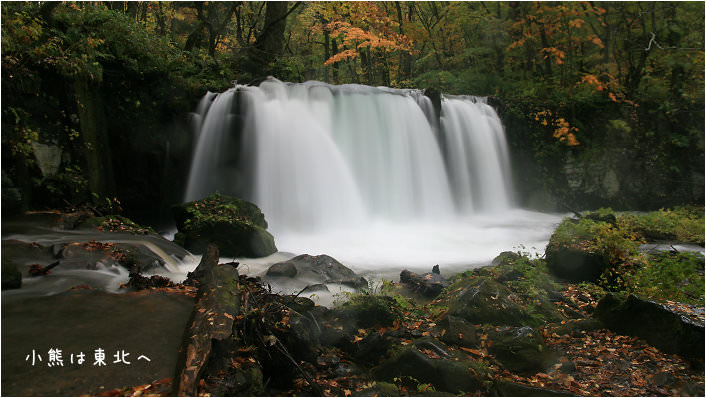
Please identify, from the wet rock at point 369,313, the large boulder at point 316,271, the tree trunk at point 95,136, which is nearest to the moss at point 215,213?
the large boulder at point 316,271

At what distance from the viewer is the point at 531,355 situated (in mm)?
3893

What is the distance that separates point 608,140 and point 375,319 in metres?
13.8

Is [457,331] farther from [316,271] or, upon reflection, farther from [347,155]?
[347,155]

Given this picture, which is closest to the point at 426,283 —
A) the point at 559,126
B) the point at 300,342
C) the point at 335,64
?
the point at 300,342

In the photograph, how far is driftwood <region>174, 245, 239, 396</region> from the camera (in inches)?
99.6

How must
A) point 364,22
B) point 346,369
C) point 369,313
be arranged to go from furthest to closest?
point 364,22
point 369,313
point 346,369

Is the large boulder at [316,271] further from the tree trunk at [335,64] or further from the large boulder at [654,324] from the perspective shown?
the tree trunk at [335,64]

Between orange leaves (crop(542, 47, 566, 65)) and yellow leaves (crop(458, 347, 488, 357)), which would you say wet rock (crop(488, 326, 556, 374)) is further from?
orange leaves (crop(542, 47, 566, 65))

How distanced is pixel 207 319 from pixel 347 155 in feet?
28.0

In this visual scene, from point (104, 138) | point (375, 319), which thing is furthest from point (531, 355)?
point (104, 138)

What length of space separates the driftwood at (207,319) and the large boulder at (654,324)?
14.1 feet

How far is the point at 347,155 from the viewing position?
1138cm

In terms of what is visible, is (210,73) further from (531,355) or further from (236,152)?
(531,355)

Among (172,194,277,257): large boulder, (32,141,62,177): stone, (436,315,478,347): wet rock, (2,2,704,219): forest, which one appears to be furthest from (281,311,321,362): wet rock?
(32,141,62,177): stone
